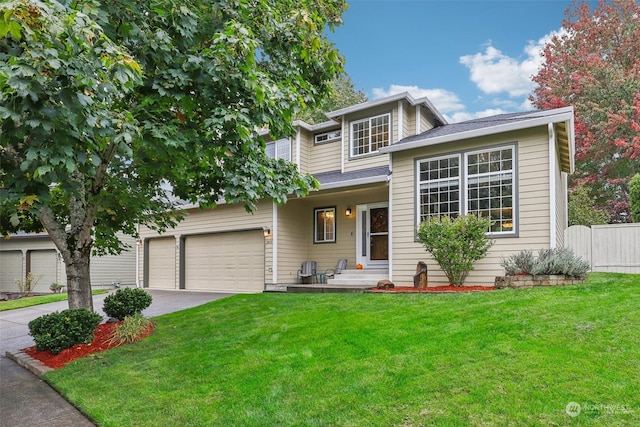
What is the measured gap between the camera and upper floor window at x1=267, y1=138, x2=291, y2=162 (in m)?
14.1

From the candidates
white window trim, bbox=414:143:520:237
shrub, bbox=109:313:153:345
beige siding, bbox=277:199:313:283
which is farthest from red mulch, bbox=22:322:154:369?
white window trim, bbox=414:143:520:237

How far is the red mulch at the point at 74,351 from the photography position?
589 centimetres

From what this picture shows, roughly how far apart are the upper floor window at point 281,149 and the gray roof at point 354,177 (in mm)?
1664

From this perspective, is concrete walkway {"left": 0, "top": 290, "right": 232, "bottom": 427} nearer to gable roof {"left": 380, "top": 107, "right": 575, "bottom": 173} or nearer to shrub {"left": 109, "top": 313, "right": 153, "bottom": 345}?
shrub {"left": 109, "top": 313, "right": 153, "bottom": 345}

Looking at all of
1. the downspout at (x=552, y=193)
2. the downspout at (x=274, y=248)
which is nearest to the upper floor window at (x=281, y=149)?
the downspout at (x=274, y=248)

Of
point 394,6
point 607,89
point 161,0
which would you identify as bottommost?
point 161,0

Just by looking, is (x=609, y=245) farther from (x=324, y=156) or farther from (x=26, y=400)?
(x=26, y=400)

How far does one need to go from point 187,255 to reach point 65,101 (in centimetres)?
1264

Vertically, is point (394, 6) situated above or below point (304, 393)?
above

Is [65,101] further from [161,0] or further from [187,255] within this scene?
[187,255]

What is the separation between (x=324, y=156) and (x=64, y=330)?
939 cm

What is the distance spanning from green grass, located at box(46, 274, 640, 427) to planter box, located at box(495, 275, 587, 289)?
772 mm

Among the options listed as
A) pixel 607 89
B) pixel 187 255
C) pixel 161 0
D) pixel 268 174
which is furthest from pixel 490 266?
pixel 607 89

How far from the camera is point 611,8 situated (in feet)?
63.6
